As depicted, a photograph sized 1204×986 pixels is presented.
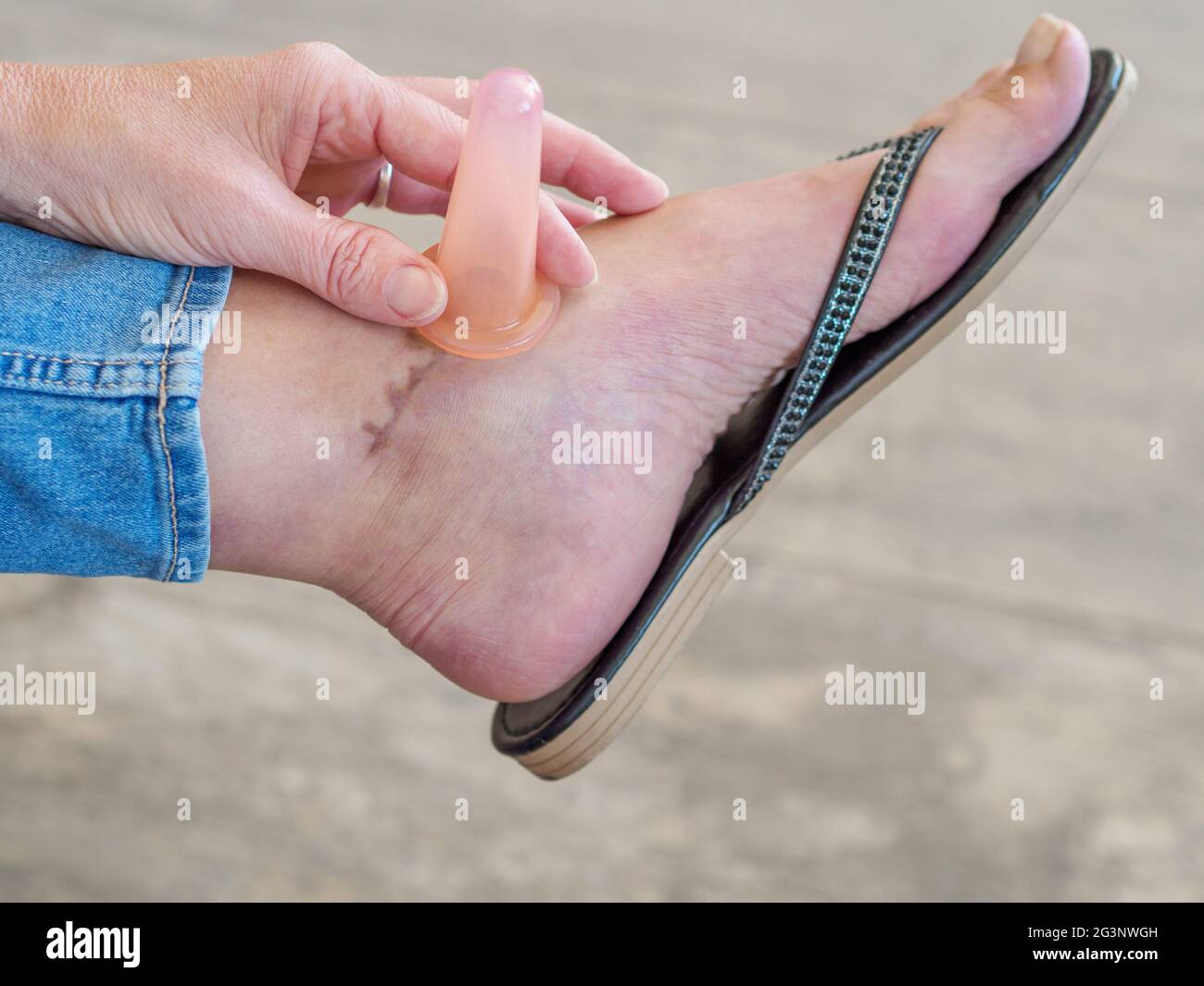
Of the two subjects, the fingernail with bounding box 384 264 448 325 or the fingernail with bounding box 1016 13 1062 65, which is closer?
the fingernail with bounding box 384 264 448 325

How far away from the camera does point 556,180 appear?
31.3 inches

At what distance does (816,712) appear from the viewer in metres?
1.01

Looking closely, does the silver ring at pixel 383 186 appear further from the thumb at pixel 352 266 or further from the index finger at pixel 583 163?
the thumb at pixel 352 266

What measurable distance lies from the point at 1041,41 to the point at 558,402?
1.29 ft

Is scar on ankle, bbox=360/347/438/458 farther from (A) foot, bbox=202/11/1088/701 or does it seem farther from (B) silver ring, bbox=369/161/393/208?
(B) silver ring, bbox=369/161/393/208

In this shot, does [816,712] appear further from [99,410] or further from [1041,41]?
[99,410]

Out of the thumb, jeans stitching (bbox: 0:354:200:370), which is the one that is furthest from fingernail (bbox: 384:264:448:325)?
jeans stitching (bbox: 0:354:200:370)

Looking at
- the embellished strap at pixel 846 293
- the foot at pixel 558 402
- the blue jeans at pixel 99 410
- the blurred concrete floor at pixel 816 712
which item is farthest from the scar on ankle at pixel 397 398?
the blurred concrete floor at pixel 816 712

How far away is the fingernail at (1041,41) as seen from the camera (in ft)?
2.49

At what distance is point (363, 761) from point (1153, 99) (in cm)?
135

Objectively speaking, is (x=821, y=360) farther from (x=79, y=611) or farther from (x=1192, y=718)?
(x=79, y=611)

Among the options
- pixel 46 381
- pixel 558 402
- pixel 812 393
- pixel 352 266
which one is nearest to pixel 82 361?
pixel 46 381

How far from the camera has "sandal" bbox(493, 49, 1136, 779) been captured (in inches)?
28.9

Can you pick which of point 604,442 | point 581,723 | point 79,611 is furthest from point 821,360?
point 79,611
